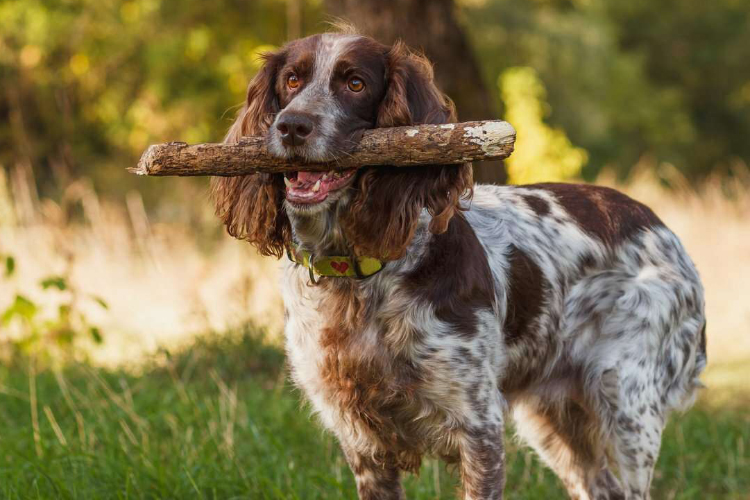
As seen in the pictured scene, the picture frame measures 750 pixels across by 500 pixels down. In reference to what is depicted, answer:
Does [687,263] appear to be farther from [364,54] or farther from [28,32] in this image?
[28,32]

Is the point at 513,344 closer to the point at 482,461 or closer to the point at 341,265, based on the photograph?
the point at 482,461

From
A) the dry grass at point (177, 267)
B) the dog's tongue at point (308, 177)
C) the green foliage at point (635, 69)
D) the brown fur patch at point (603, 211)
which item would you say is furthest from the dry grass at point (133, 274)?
the green foliage at point (635, 69)

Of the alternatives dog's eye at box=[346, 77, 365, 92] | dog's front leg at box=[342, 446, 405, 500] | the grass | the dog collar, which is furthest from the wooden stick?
the grass

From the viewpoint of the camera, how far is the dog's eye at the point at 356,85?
3.34 metres

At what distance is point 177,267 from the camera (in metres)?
9.01

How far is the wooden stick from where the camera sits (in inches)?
118

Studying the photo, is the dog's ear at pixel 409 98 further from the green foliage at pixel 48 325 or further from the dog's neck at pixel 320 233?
the green foliage at pixel 48 325

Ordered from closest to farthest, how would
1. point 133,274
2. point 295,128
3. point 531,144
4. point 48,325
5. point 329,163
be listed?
point 295,128 → point 329,163 → point 48,325 → point 133,274 → point 531,144

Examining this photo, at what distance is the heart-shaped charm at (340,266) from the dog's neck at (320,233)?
0.05 meters

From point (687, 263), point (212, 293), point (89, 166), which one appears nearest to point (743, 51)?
point (89, 166)

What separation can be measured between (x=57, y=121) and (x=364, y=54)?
750 inches

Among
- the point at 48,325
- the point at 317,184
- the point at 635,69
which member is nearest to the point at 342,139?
the point at 317,184

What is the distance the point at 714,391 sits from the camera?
283 inches

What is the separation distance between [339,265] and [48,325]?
3.32 metres
